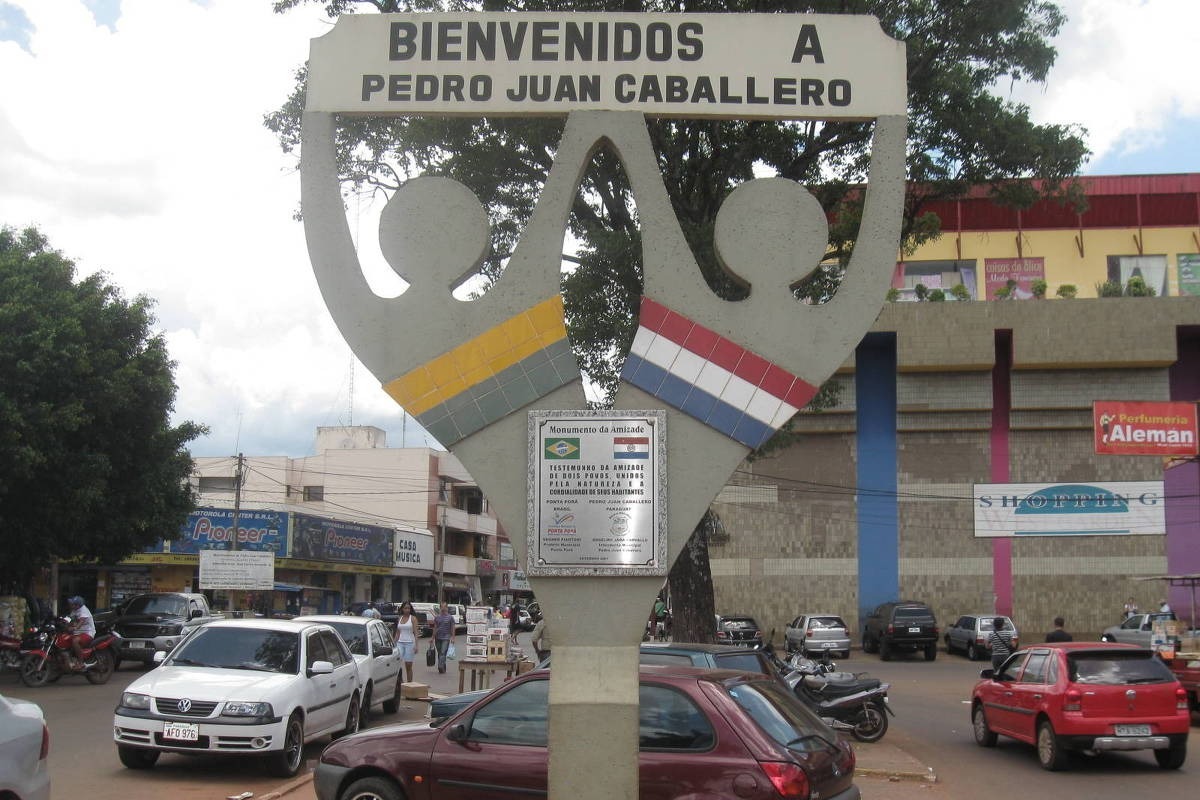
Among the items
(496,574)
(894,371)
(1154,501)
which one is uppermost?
(894,371)

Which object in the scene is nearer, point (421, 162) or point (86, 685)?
point (421, 162)

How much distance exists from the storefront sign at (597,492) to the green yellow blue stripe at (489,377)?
0.59 feet

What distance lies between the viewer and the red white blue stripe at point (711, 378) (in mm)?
5328

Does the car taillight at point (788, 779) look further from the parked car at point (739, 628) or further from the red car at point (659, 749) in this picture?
the parked car at point (739, 628)

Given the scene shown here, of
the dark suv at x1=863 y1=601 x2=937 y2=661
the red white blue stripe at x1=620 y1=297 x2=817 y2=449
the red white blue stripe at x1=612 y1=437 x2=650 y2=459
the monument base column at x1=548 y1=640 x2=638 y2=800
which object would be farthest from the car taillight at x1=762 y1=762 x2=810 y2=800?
the dark suv at x1=863 y1=601 x2=937 y2=661

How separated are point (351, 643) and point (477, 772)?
872cm

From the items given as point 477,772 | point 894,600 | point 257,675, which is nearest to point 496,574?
point 894,600

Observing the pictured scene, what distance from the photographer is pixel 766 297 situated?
213 inches

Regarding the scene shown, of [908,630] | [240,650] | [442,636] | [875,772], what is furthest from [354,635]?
[908,630]

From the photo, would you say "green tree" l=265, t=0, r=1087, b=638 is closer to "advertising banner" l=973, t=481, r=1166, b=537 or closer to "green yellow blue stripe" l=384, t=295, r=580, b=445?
"green yellow blue stripe" l=384, t=295, r=580, b=445

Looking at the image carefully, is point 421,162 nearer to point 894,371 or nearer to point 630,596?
point 630,596

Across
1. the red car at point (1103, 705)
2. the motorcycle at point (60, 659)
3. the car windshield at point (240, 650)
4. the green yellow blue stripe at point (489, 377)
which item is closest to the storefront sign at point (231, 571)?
the motorcycle at point (60, 659)

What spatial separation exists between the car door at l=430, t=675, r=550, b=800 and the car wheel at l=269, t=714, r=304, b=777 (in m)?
3.89

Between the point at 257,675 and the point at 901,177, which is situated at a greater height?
the point at 901,177
